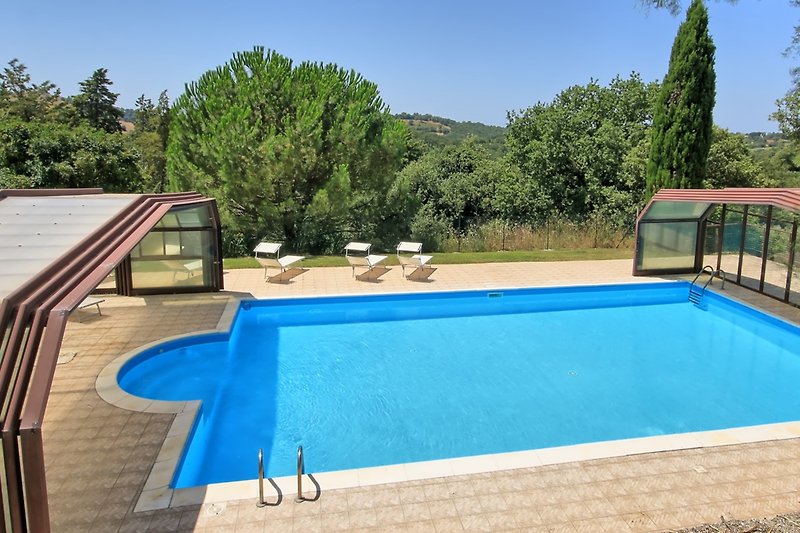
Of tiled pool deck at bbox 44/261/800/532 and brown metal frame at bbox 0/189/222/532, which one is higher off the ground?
brown metal frame at bbox 0/189/222/532

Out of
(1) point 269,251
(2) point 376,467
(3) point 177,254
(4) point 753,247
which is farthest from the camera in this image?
(1) point 269,251

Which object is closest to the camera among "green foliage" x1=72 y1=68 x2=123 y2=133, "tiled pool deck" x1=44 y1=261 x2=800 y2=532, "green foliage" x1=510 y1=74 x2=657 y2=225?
"tiled pool deck" x1=44 y1=261 x2=800 y2=532

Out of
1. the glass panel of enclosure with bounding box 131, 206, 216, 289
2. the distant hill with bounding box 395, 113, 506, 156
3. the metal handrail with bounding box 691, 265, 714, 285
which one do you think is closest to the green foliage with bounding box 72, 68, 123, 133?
the glass panel of enclosure with bounding box 131, 206, 216, 289

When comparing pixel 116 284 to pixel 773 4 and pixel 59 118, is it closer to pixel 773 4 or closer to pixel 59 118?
pixel 773 4

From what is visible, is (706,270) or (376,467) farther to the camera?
(706,270)

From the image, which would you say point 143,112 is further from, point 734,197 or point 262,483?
point 262,483

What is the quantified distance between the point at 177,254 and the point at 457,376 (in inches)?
262

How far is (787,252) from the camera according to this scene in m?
11.7

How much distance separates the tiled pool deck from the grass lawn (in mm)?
8952

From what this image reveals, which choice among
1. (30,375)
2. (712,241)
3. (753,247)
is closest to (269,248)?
(30,375)

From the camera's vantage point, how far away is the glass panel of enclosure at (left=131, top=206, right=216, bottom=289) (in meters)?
11.3

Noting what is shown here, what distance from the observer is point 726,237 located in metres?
13.5

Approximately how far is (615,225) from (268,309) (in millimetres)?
13455

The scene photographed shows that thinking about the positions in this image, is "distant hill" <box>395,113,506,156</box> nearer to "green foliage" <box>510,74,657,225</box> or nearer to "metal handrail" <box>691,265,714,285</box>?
"green foliage" <box>510,74,657,225</box>
